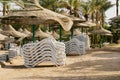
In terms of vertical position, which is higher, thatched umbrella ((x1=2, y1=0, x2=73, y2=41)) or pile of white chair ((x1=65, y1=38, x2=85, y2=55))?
thatched umbrella ((x1=2, y1=0, x2=73, y2=41))

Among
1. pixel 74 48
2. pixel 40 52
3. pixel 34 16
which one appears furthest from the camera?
pixel 74 48

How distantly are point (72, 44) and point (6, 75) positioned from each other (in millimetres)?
10685

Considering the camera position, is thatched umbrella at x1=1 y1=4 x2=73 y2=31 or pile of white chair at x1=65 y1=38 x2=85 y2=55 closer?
thatched umbrella at x1=1 y1=4 x2=73 y2=31

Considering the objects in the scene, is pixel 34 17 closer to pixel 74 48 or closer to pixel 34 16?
pixel 34 16

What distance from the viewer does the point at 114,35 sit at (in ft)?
152

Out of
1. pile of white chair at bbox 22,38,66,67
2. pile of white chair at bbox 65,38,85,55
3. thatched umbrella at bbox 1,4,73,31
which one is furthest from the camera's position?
pile of white chair at bbox 65,38,85,55

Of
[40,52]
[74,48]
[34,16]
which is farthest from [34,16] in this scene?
[74,48]

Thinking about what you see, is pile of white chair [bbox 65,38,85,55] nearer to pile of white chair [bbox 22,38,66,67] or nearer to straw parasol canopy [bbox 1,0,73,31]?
straw parasol canopy [bbox 1,0,73,31]

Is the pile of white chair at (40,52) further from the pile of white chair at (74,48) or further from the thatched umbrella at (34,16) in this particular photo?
the pile of white chair at (74,48)

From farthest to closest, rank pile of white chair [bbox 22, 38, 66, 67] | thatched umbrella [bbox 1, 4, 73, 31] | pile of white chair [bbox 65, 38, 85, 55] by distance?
pile of white chair [bbox 65, 38, 85, 55] < thatched umbrella [bbox 1, 4, 73, 31] < pile of white chair [bbox 22, 38, 66, 67]

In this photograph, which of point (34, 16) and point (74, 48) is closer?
point (34, 16)

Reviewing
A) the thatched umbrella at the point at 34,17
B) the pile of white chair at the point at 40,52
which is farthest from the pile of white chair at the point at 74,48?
the pile of white chair at the point at 40,52

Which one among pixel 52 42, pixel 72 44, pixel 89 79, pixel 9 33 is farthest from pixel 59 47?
pixel 9 33

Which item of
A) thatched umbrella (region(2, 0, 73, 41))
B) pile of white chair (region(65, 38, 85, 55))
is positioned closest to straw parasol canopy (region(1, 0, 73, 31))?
thatched umbrella (region(2, 0, 73, 41))
